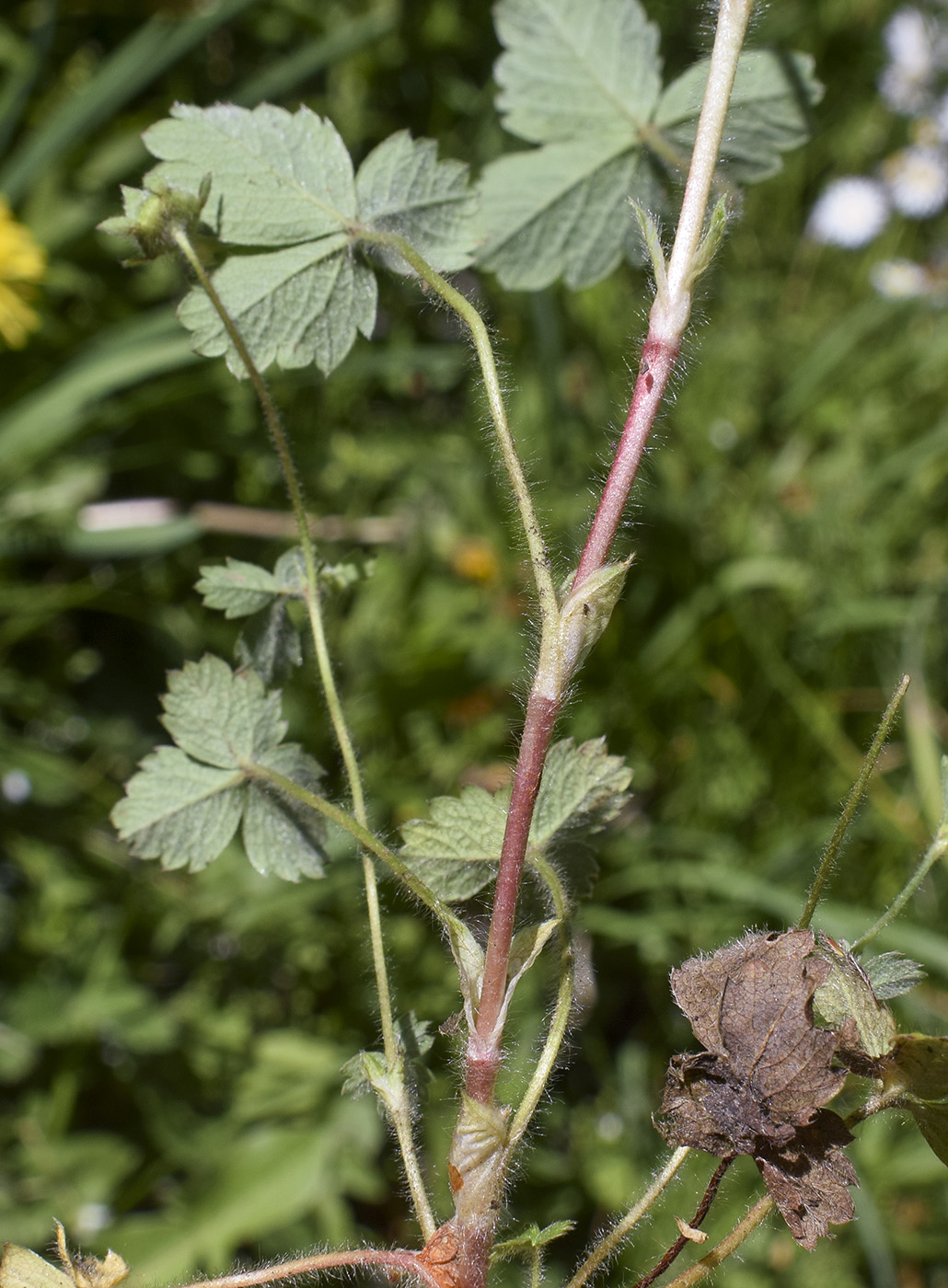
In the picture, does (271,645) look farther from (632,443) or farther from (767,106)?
(767,106)

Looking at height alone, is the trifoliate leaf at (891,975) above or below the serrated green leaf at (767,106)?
below

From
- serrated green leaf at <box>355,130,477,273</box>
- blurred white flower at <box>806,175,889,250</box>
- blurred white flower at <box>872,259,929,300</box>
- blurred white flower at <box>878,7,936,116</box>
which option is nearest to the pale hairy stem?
serrated green leaf at <box>355,130,477,273</box>

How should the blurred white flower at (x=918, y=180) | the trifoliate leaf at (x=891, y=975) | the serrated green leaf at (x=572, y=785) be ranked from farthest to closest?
the blurred white flower at (x=918, y=180) → the serrated green leaf at (x=572, y=785) → the trifoliate leaf at (x=891, y=975)

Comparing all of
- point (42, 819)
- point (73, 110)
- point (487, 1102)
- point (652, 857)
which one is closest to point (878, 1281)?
point (652, 857)

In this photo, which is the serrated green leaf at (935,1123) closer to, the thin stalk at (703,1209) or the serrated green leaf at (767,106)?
the thin stalk at (703,1209)

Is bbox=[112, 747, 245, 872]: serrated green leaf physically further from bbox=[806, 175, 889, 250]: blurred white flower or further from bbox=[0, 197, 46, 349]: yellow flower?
bbox=[806, 175, 889, 250]: blurred white flower

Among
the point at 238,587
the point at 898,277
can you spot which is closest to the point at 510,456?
the point at 238,587

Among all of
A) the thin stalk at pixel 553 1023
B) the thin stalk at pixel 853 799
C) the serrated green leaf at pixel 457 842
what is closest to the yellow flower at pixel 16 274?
the serrated green leaf at pixel 457 842
